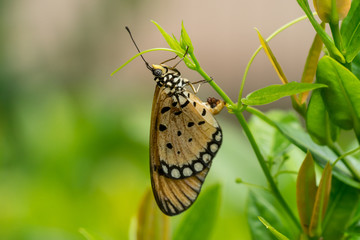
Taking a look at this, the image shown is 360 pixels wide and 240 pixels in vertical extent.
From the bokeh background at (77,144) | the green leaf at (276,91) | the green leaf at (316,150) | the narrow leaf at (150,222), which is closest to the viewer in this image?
the green leaf at (276,91)

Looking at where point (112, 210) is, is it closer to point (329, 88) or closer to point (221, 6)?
point (329, 88)

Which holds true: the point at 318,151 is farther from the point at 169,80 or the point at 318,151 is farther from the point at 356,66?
the point at 169,80

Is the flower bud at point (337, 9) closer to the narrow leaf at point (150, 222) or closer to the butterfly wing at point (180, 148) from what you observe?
the butterfly wing at point (180, 148)

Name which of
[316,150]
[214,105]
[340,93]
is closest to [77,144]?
[214,105]

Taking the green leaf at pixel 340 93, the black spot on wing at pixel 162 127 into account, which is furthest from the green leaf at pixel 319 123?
the black spot on wing at pixel 162 127

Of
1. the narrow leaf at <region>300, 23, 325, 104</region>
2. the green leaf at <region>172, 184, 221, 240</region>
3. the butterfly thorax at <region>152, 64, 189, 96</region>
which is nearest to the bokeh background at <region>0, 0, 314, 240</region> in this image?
the green leaf at <region>172, 184, 221, 240</region>

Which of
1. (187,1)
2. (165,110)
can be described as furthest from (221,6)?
(165,110)

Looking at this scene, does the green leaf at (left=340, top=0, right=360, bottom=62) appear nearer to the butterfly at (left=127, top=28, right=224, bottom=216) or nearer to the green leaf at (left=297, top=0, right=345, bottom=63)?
the green leaf at (left=297, top=0, right=345, bottom=63)
